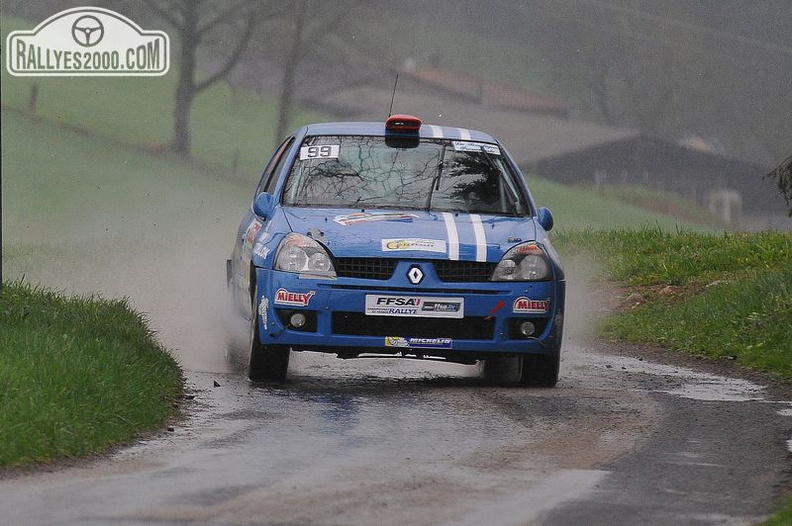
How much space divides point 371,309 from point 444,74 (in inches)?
1072

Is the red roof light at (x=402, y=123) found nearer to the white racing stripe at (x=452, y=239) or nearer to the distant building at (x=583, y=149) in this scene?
the white racing stripe at (x=452, y=239)

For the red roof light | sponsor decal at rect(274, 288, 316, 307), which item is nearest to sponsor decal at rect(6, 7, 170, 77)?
the red roof light

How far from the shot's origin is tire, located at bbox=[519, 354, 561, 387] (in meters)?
10.2

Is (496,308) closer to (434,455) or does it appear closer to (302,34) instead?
(434,455)

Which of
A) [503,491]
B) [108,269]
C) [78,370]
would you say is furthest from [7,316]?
[108,269]

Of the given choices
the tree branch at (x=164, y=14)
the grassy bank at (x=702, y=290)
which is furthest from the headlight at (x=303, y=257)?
the tree branch at (x=164, y=14)

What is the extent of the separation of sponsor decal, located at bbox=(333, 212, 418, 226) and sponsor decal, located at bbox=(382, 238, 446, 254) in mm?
375

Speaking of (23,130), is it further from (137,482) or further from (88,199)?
(137,482)

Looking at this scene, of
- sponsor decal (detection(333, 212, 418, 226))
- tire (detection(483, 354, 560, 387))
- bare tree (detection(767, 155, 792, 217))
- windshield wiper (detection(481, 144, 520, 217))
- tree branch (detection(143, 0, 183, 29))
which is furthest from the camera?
tree branch (detection(143, 0, 183, 29))

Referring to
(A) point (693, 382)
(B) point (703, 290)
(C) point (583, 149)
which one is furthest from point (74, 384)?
(C) point (583, 149)

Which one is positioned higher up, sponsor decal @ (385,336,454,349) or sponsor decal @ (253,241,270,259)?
sponsor decal @ (253,241,270,259)

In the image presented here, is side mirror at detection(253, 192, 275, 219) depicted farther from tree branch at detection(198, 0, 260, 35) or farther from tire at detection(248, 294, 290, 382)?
tree branch at detection(198, 0, 260, 35)

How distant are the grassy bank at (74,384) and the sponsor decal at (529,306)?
2014 millimetres

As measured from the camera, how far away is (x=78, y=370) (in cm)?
881
